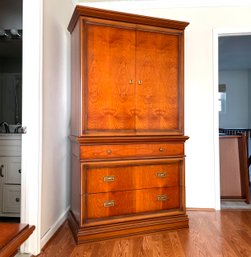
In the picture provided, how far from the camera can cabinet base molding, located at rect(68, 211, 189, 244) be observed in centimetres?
216

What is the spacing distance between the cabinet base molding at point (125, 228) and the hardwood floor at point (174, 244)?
4 centimetres

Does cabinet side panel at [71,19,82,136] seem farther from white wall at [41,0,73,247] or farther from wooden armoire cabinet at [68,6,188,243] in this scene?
white wall at [41,0,73,247]

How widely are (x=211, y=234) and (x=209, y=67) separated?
1.80m

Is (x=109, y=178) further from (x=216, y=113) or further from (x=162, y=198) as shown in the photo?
(x=216, y=113)

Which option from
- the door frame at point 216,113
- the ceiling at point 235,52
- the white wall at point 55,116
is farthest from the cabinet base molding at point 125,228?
the ceiling at point 235,52

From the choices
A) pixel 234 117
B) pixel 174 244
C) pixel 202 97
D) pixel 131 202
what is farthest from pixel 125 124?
pixel 234 117

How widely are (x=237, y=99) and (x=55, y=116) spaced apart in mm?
6439

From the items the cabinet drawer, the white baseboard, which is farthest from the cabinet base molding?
the cabinet drawer

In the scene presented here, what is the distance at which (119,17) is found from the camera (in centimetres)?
226

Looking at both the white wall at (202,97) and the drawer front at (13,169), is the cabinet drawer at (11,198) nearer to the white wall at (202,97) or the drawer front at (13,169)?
the drawer front at (13,169)

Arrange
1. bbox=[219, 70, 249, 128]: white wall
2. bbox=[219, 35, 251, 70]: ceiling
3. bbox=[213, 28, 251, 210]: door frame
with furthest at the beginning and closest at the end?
bbox=[219, 70, 249, 128]: white wall
bbox=[219, 35, 251, 70]: ceiling
bbox=[213, 28, 251, 210]: door frame

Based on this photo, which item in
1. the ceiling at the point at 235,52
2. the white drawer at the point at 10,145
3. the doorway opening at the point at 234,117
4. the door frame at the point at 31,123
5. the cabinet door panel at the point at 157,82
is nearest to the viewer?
the door frame at the point at 31,123

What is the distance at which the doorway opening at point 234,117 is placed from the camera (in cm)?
338

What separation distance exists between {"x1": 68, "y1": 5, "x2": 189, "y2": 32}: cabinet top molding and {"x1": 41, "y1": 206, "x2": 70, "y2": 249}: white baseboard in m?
1.82
